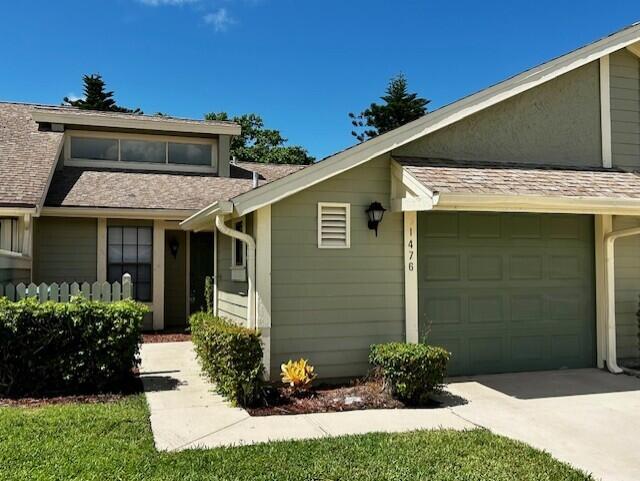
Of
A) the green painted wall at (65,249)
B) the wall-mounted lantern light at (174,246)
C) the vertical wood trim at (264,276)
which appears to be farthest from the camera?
the wall-mounted lantern light at (174,246)

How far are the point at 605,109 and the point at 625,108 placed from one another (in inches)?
15.4

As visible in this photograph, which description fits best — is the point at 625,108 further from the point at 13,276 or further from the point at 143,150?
the point at 143,150

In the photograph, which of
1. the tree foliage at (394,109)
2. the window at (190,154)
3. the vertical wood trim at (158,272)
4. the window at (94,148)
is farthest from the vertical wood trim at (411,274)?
the tree foliage at (394,109)

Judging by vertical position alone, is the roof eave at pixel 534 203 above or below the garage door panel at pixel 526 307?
above

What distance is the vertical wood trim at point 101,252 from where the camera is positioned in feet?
37.5

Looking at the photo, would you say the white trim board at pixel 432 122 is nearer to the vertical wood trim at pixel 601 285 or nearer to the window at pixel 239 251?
the window at pixel 239 251

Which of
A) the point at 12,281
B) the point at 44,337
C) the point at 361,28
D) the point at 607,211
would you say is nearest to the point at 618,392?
the point at 607,211

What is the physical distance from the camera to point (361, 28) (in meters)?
22.2

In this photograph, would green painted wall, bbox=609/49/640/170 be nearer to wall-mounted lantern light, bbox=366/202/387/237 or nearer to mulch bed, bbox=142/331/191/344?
wall-mounted lantern light, bbox=366/202/387/237

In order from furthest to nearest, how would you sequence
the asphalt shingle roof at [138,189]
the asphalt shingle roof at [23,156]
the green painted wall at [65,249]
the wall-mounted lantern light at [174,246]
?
the wall-mounted lantern light at [174,246]
the asphalt shingle roof at [138,189]
the green painted wall at [65,249]
the asphalt shingle roof at [23,156]

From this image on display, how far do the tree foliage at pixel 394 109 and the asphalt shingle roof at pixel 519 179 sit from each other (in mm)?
26558

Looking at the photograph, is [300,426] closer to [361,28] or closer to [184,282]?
[184,282]

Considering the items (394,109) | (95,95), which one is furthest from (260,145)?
(95,95)

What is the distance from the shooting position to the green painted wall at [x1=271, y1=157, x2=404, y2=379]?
6883 mm
